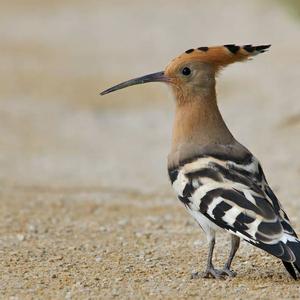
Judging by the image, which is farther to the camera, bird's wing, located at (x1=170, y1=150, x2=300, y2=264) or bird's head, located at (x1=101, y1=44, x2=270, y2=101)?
bird's head, located at (x1=101, y1=44, x2=270, y2=101)

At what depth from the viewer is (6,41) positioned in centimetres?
2091

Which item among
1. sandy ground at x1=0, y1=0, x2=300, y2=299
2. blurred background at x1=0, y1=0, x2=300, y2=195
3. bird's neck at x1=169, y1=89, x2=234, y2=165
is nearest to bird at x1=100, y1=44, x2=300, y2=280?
bird's neck at x1=169, y1=89, x2=234, y2=165

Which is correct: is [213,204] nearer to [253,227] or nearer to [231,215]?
[231,215]

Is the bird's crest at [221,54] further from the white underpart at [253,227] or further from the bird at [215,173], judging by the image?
the white underpart at [253,227]

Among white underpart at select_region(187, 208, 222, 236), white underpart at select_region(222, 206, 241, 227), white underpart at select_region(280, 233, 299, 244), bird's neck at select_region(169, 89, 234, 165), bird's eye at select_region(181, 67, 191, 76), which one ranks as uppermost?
bird's eye at select_region(181, 67, 191, 76)

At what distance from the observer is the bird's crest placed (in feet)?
19.1

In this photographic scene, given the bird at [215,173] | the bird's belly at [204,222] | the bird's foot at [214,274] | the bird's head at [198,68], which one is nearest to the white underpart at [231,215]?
the bird at [215,173]

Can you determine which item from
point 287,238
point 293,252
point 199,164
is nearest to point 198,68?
point 199,164

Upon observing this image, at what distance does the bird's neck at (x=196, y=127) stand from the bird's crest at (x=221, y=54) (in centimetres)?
18

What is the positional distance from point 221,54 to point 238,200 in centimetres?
108

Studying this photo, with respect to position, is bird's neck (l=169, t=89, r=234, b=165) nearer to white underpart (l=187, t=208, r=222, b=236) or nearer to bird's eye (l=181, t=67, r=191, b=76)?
bird's eye (l=181, t=67, r=191, b=76)

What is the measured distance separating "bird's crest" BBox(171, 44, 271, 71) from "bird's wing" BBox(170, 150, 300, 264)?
66 cm

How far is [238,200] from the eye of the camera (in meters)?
5.16

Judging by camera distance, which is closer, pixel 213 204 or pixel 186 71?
pixel 213 204
